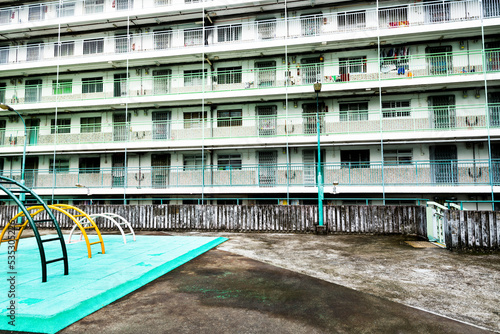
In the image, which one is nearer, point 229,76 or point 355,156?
point 355,156

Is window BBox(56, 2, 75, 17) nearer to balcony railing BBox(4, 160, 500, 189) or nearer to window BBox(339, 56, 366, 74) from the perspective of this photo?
balcony railing BBox(4, 160, 500, 189)

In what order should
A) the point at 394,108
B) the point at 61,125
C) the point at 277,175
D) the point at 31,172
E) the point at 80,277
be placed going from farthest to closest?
the point at 61,125, the point at 31,172, the point at 277,175, the point at 394,108, the point at 80,277

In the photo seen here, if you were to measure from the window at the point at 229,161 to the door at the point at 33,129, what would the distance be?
563 inches

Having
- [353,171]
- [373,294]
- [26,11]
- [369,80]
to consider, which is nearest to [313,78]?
[369,80]

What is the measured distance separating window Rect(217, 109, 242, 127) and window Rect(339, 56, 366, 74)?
7.77 m

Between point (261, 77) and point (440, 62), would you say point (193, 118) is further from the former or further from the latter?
point (440, 62)

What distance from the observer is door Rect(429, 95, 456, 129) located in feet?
63.3

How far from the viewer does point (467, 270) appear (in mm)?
7395

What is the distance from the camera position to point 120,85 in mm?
24375

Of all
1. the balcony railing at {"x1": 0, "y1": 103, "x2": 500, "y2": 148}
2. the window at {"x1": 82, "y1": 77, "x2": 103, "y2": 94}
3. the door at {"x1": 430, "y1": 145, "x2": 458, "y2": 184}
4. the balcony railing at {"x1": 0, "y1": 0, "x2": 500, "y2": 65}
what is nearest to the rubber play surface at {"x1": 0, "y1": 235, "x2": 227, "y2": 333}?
the balcony railing at {"x1": 0, "y1": 103, "x2": 500, "y2": 148}

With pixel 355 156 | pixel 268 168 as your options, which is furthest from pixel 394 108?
pixel 268 168

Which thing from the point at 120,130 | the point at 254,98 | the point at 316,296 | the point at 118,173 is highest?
the point at 254,98

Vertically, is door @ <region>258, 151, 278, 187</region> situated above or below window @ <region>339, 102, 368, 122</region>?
below

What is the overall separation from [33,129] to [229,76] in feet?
53.2
